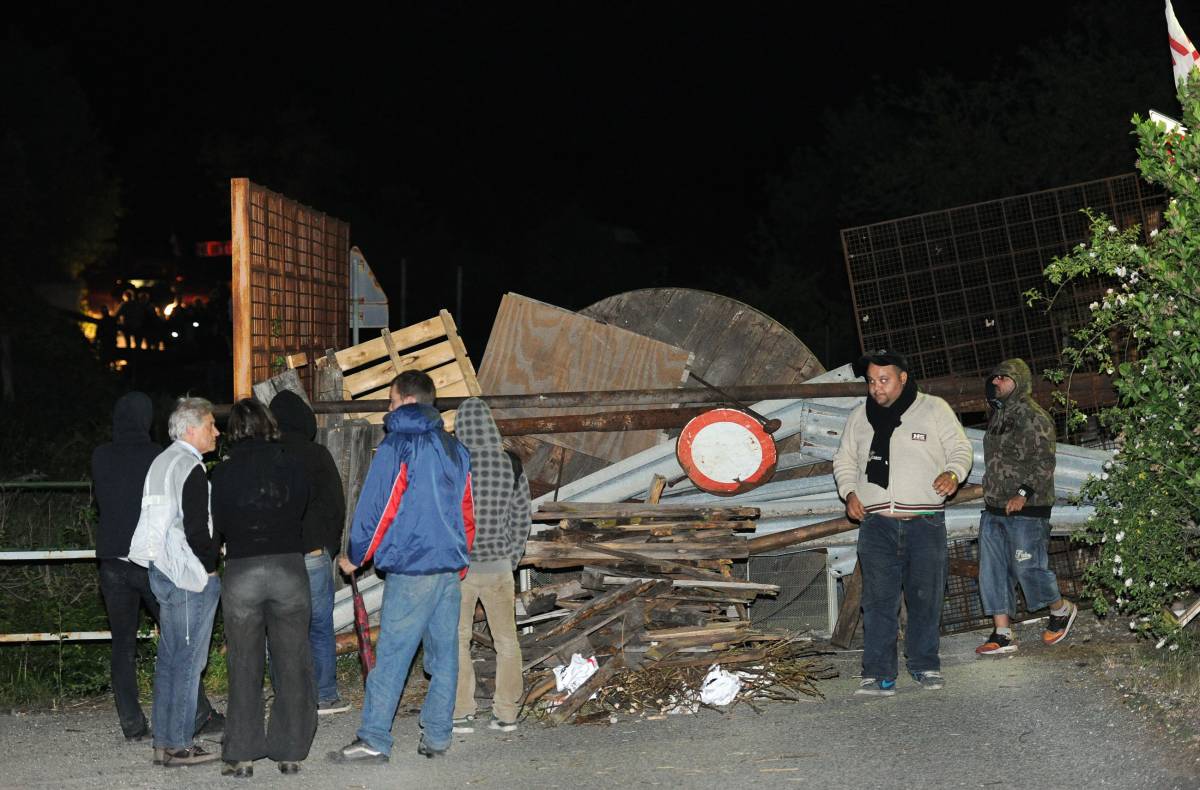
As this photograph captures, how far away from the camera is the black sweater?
6.16 meters

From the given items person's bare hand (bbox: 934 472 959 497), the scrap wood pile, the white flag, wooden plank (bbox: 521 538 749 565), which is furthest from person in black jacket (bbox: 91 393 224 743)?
the white flag

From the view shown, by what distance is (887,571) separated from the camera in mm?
7586

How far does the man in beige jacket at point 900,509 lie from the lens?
7.48 m

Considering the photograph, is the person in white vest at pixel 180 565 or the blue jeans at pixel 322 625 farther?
the blue jeans at pixel 322 625

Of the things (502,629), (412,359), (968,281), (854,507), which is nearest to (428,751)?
(502,629)

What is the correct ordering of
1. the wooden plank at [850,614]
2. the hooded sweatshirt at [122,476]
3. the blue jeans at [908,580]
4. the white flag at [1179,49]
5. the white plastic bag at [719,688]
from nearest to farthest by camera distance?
the hooded sweatshirt at [122,476] < the white plastic bag at [719,688] < the blue jeans at [908,580] < the white flag at [1179,49] < the wooden plank at [850,614]

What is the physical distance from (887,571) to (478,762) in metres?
2.71

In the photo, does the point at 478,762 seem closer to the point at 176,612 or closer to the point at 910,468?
the point at 176,612

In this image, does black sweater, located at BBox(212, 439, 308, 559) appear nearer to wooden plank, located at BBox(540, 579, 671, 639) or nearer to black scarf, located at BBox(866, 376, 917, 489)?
wooden plank, located at BBox(540, 579, 671, 639)

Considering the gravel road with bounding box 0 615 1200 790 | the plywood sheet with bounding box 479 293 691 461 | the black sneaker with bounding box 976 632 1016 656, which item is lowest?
the gravel road with bounding box 0 615 1200 790

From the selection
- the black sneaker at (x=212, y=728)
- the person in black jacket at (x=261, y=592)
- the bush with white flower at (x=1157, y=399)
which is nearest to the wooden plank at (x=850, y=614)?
the bush with white flower at (x=1157, y=399)

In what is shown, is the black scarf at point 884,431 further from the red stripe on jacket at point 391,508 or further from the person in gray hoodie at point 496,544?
the red stripe on jacket at point 391,508

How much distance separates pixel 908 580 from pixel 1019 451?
53.7 inches

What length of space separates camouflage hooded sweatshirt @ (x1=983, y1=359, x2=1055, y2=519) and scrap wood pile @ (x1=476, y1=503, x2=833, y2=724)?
1.63 metres
